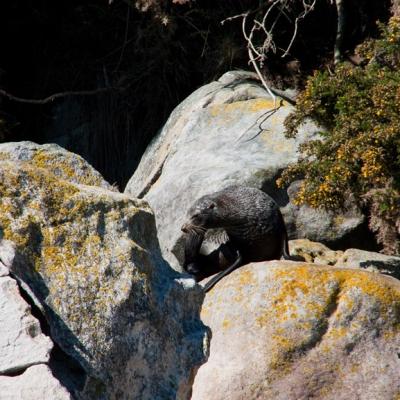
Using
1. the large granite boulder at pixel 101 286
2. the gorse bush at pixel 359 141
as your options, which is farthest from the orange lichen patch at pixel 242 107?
the large granite boulder at pixel 101 286

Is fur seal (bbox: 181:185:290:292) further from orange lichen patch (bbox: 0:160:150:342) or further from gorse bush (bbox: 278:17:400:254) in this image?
orange lichen patch (bbox: 0:160:150:342)

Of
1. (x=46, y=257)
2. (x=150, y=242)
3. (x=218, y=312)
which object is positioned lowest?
(x=218, y=312)

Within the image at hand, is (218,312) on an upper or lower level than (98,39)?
lower

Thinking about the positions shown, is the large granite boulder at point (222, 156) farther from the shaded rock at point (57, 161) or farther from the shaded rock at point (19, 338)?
the shaded rock at point (19, 338)

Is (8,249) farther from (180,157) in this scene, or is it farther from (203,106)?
(203,106)

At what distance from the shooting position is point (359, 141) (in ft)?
23.1

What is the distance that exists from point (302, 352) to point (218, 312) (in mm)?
570

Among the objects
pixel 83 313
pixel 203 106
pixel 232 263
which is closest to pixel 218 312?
pixel 232 263

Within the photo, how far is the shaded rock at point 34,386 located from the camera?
328 cm

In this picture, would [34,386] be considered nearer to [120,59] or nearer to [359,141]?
[359,141]

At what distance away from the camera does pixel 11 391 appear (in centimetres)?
329

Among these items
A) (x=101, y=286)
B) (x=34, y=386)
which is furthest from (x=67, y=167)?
(x=34, y=386)

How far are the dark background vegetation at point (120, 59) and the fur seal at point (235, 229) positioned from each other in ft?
11.2

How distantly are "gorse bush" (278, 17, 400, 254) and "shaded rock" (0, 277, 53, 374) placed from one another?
152 inches
